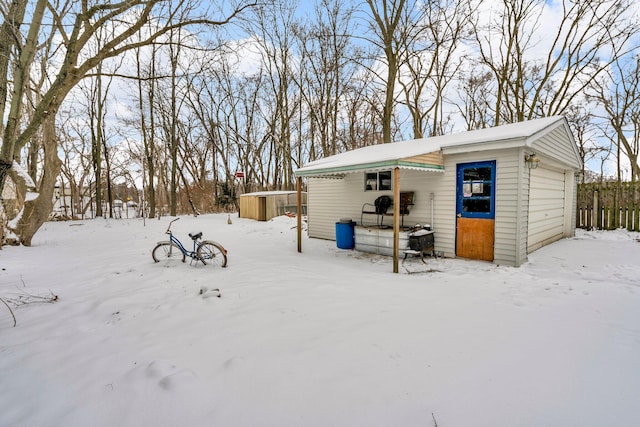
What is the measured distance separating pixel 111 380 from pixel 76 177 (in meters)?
22.7

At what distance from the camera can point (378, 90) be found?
15531mm

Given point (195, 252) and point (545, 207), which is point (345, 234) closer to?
point (195, 252)

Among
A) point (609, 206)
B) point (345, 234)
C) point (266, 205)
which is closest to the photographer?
point (345, 234)

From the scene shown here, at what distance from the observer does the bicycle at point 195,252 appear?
5684 millimetres

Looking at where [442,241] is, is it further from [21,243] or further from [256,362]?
[21,243]

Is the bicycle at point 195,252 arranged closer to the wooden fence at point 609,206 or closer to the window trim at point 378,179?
the window trim at point 378,179

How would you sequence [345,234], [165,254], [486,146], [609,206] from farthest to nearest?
[609,206]
[345,234]
[165,254]
[486,146]

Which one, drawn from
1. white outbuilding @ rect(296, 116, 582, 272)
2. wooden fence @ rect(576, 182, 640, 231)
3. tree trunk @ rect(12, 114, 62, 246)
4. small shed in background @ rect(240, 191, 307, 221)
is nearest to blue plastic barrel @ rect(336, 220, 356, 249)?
white outbuilding @ rect(296, 116, 582, 272)

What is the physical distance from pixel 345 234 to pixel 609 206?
9.25m

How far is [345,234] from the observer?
7898mm

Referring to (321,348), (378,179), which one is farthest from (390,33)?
(321,348)

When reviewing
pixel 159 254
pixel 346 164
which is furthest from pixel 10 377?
pixel 346 164

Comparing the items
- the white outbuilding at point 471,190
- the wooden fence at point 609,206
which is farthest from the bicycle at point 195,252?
the wooden fence at point 609,206

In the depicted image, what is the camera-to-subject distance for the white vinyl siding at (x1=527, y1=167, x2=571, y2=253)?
6.90 m
